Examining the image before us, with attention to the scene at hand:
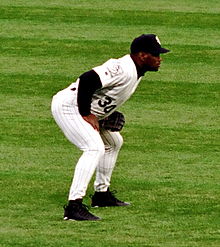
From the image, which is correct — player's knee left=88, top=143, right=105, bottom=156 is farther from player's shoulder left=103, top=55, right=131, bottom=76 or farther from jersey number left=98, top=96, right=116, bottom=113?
player's shoulder left=103, top=55, right=131, bottom=76

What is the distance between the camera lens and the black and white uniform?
27.2ft

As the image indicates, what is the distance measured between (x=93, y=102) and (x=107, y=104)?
0.37 feet

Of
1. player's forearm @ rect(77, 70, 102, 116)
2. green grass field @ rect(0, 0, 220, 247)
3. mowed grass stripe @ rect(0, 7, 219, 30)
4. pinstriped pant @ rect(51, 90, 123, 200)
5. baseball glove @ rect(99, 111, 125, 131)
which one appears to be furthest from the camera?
mowed grass stripe @ rect(0, 7, 219, 30)

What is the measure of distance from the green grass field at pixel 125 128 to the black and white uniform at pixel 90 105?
435 mm

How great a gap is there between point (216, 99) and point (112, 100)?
14.2 ft

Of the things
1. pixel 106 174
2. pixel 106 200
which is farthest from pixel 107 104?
pixel 106 200

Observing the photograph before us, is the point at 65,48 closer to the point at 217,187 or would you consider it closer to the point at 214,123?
the point at 214,123

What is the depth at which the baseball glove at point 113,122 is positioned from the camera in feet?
29.0

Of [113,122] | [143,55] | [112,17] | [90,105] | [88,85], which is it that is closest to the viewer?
[88,85]

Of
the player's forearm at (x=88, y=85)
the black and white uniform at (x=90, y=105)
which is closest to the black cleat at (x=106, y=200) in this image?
the black and white uniform at (x=90, y=105)

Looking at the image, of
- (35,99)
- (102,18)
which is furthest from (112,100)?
(102,18)

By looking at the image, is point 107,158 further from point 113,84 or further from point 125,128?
point 125,128

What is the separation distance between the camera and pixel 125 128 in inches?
455

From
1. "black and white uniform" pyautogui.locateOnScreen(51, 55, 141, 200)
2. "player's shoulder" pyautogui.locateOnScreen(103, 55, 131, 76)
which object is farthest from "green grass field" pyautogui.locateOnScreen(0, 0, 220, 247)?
"player's shoulder" pyautogui.locateOnScreen(103, 55, 131, 76)
